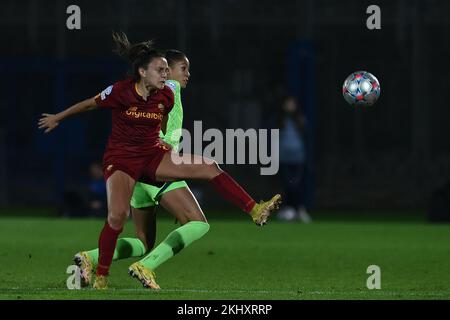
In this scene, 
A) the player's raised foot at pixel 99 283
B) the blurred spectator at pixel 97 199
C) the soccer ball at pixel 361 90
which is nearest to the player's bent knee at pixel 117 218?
the player's raised foot at pixel 99 283

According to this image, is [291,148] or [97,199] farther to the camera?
[97,199]

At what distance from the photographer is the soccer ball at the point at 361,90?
12.5 m

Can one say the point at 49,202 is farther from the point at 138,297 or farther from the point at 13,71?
the point at 138,297

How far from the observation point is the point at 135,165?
407 inches

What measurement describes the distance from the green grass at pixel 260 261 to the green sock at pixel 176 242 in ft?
0.85

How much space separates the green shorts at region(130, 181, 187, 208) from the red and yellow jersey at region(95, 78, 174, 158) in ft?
1.56

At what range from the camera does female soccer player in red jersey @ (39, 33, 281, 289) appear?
33.7ft

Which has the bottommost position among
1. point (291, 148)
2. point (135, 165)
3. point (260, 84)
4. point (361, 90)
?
point (291, 148)

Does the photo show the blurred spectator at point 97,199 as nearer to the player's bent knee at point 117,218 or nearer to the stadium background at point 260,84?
the stadium background at point 260,84

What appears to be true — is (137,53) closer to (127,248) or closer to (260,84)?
(127,248)

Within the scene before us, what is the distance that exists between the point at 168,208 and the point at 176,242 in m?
0.38

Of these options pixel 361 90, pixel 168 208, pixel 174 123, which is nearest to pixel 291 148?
pixel 361 90

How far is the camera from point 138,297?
9.91 metres

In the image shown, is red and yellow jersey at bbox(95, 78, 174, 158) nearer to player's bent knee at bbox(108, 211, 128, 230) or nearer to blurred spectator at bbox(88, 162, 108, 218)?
player's bent knee at bbox(108, 211, 128, 230)
